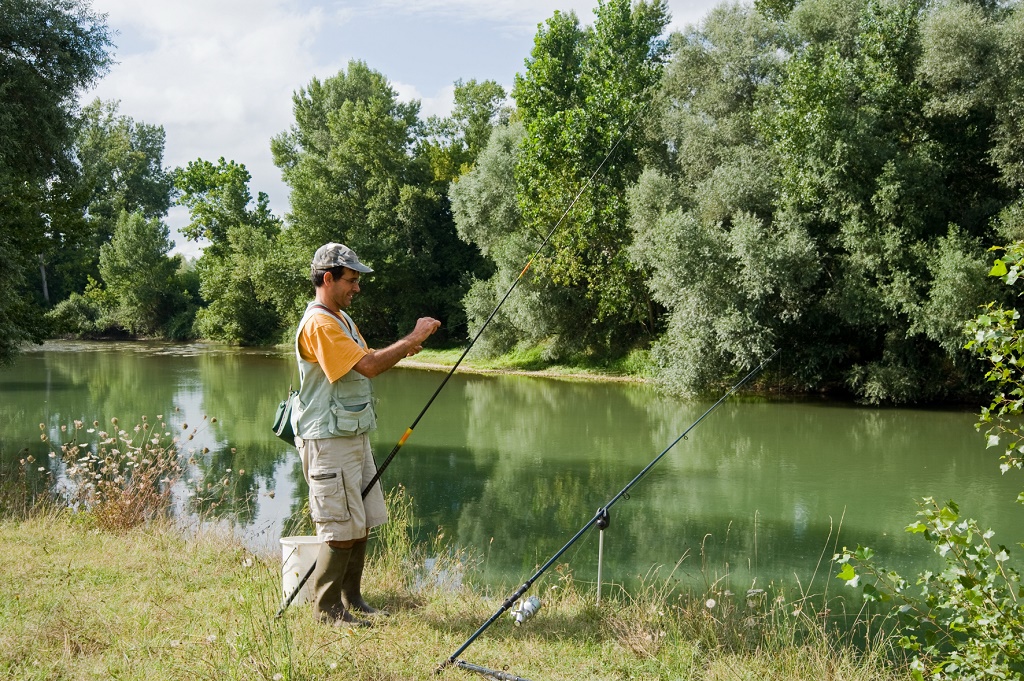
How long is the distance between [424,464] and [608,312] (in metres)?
11.6

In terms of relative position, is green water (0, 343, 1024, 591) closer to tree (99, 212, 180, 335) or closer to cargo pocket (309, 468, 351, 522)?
cargo pocket (309, 468, 351, 522)

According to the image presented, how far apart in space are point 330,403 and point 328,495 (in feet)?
1.28

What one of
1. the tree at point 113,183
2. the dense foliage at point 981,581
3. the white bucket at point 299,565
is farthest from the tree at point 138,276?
the dense foliage at point 981,581

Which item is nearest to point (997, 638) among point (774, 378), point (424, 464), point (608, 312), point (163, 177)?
point (424, 464)

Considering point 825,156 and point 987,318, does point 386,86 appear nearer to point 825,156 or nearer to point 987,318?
point 825,156

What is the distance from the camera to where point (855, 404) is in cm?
1644

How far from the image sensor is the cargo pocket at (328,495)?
3.65 metres

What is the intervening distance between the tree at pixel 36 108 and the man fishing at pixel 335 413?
21.4 ft

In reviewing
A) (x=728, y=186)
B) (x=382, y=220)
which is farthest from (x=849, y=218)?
(x=382, y=220)

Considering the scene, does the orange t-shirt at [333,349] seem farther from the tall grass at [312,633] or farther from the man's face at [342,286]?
the tall grass at [312,633]

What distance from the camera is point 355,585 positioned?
12.8ft

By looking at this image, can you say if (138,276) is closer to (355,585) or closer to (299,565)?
(299,565)

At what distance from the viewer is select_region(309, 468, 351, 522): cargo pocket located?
144 inches

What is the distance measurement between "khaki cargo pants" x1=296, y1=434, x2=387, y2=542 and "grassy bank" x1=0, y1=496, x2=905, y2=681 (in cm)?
37
